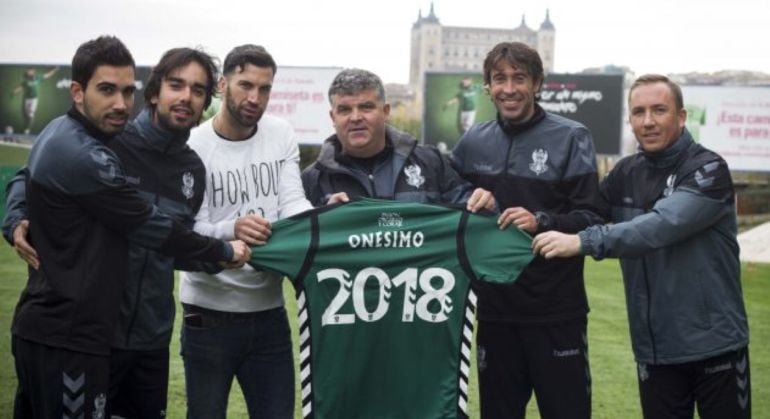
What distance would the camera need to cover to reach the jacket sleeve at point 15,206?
362 centimetres

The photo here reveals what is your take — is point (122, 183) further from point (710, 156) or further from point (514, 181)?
point (710, 156)

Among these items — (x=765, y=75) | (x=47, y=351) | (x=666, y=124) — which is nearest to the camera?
(x=47, y=351)

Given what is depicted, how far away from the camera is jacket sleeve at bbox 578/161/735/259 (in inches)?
148

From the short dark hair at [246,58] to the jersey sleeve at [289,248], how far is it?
700mm

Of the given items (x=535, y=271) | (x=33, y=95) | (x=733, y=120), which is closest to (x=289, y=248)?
(x=535, y=271)

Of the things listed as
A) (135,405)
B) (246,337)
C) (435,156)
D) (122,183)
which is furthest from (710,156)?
(135,405)

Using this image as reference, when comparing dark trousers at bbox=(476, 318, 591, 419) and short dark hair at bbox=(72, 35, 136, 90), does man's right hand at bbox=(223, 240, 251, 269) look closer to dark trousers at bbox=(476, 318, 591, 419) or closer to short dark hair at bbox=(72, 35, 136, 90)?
short dark hair at bbox=(72, 35, 136, 90)

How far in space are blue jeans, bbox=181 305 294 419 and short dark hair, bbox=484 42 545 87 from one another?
1513 mm

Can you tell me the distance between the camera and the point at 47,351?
3229 millimetres

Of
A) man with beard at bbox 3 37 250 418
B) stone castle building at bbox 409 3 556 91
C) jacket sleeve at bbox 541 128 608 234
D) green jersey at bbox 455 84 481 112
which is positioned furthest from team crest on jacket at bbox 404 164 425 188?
stone castle building at bbox 409 3 556 91

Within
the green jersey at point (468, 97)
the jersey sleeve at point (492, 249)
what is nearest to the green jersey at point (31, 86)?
the green jersey at point (468, 97)

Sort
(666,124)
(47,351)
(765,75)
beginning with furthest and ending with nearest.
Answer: (765,75)
(666,124)
(47,351)

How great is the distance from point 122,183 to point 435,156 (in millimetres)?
1464

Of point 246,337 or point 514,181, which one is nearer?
point 246,337
